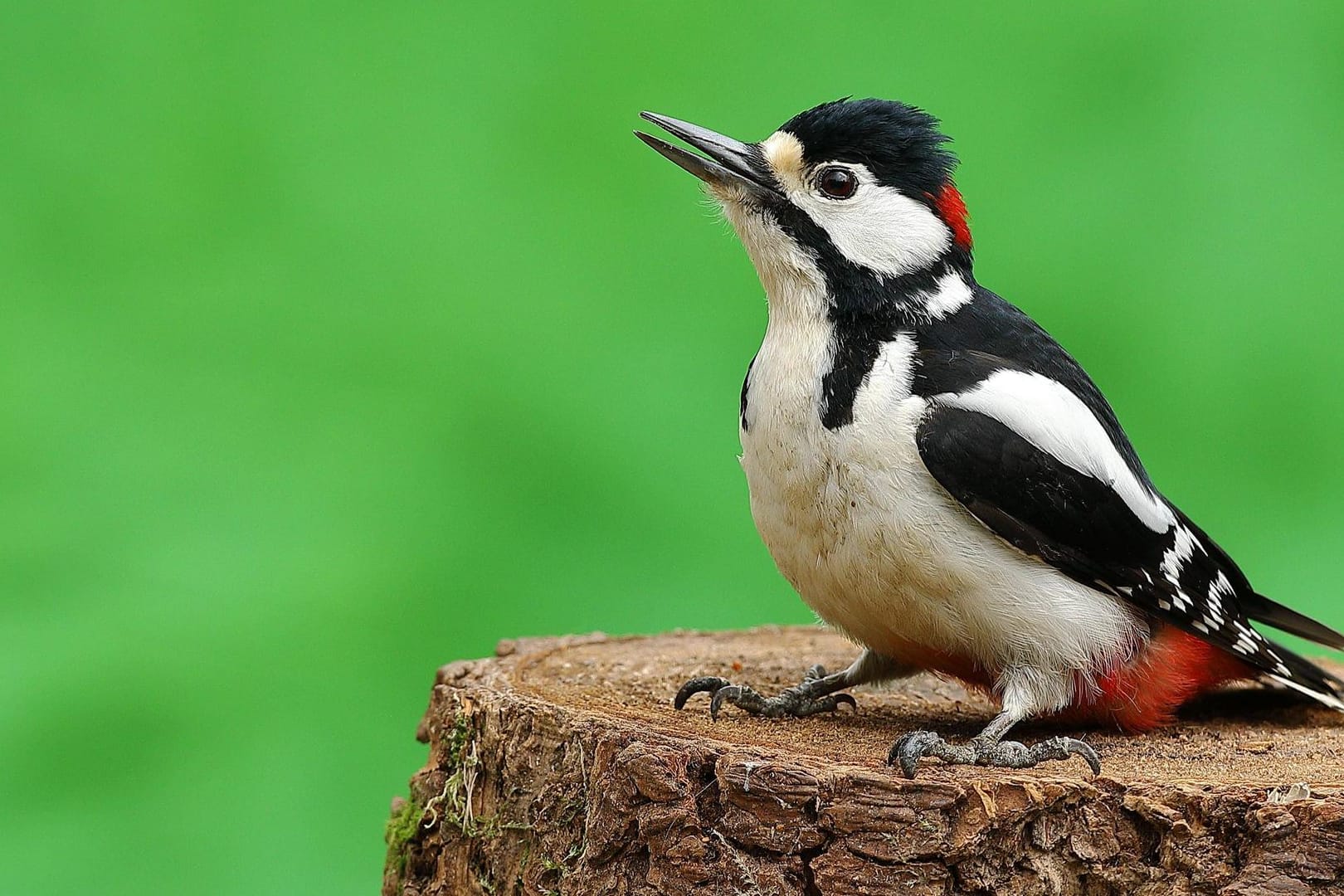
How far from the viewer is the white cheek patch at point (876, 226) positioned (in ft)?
8.06

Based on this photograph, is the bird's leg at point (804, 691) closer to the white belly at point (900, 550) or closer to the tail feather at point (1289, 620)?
the white belly at point (900, 550)

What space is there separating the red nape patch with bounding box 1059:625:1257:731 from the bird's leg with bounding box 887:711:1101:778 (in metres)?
0.25

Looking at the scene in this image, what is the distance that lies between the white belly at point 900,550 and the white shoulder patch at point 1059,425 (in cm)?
12

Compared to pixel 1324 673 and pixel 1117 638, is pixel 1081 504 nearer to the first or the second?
pixel 1117 638

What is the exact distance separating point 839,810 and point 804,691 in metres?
0.57

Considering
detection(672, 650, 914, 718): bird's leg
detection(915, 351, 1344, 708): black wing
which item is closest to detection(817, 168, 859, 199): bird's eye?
detection(915, 351, 1344, 708): black wing

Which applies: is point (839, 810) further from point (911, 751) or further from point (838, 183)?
point (838, 183)

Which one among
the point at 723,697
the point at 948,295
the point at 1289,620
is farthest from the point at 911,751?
the point at 1289,620

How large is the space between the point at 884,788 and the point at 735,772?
0.67ft

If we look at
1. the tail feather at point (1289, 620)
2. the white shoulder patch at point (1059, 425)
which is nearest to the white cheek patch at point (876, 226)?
the white shoulder patch at point (1059, 425)

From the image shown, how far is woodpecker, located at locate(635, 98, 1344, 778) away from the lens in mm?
2283

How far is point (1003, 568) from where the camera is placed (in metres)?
2.30

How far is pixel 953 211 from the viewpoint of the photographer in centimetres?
254

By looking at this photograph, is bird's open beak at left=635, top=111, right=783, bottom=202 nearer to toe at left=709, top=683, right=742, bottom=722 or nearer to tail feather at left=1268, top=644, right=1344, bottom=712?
toe at left=709, top=683, right=742, bottom=722
